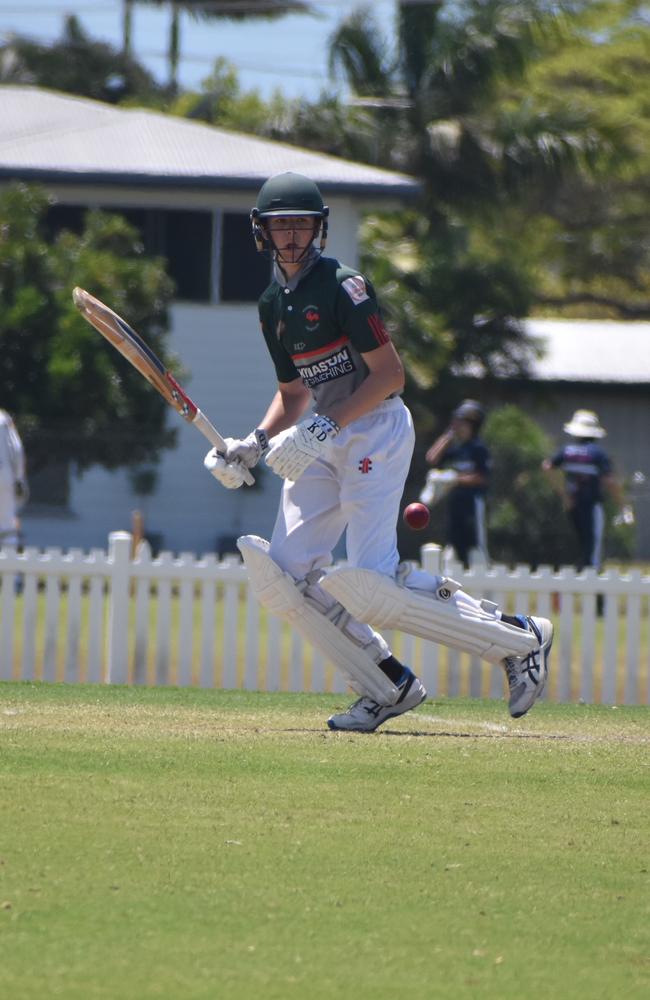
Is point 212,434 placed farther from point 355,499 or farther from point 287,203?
point 287,203

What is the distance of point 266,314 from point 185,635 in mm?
4883

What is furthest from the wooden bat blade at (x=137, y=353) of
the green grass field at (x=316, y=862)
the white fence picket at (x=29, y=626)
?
the white fence picket at (x=29, y=626)

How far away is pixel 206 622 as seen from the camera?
11492mm

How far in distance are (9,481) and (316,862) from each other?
473 inches

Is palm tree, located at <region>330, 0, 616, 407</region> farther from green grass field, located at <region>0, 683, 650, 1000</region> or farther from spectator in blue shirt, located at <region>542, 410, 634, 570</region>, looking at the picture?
green grass field, located at <region>0, 683, 650, 1000</region>

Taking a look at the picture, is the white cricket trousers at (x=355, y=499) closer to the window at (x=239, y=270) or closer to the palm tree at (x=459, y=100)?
the window at (x=239, y=270)

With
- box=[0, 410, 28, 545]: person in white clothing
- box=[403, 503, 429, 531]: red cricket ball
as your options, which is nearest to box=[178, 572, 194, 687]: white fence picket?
box=[403, 503, 429, 531]: red cricket ball

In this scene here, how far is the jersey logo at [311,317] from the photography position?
266 inches

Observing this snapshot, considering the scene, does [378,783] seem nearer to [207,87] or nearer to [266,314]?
[266,314]

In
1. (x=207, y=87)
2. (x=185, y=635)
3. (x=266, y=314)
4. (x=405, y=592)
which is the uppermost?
(x=207, y=87)

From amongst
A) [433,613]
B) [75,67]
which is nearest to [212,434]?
[433,613]

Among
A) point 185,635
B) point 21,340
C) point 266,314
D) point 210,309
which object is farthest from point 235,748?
point 210,309

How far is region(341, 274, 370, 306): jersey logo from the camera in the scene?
6688 millimetres

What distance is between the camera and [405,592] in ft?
22.0
